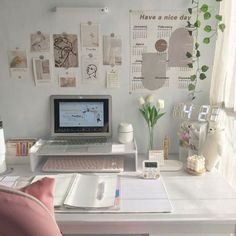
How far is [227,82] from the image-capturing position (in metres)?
1.52

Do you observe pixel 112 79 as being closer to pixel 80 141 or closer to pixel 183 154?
pixel 80 141

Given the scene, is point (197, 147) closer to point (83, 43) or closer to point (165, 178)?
point (165, 178)

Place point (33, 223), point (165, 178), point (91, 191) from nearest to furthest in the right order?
1. point (33, 223)
2. point (91, 191)
3. point (165, 178)

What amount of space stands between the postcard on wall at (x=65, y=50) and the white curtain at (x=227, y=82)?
2.66ft

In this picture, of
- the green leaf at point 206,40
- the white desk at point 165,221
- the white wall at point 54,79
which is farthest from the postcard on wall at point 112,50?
the white desk at point 165,221

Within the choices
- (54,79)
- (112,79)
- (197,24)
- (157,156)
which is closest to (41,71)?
(54,79)

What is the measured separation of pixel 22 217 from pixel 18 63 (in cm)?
120

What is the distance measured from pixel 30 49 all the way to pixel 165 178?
3.47 feet

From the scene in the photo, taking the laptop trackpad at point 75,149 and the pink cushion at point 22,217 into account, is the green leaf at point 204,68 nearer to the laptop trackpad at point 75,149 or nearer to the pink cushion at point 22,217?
the laptop trackpad at point 75,149

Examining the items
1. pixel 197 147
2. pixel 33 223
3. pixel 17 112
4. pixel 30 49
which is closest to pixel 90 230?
pixel 33 223

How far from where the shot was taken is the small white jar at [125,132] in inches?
66.4

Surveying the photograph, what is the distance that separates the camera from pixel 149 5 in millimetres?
1670

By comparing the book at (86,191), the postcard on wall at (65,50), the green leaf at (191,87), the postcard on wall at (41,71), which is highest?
the postcard on wall at (65,50)

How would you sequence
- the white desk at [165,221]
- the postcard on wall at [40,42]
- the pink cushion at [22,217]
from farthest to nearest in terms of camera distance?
1. the postcard on wall at [40,42]
2. the white desk at [165,221]
3. the pink cushion at [22,217]
